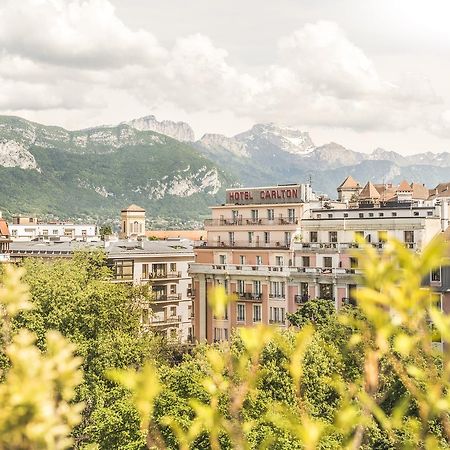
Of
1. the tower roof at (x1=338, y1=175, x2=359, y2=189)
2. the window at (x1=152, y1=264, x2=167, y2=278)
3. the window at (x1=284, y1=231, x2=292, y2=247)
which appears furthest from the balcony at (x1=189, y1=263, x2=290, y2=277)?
the tower roof at (x1=338, y1=175, x2=359, y2=189)

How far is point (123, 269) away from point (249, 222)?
1692 centimetres

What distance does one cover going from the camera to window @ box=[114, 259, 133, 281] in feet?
236

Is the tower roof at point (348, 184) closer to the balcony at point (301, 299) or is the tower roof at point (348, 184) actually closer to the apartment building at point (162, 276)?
the apartment building at point (162, 276)

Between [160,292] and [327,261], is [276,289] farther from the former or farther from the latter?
[160,292]

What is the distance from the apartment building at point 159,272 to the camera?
72.2 metres

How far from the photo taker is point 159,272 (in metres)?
75.4

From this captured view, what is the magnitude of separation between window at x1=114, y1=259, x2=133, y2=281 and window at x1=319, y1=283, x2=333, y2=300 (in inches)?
942

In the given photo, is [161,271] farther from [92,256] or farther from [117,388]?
[117,388]

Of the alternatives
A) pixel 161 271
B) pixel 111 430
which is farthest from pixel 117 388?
pixel 161 271

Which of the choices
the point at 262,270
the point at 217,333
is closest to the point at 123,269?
the point at 217,333

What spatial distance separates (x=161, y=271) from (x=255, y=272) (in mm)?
18711

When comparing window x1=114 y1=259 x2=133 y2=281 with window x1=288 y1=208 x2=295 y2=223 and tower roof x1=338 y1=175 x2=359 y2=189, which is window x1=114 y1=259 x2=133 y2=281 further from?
tower roof x1=338 y1=175 x2=359 y2=189

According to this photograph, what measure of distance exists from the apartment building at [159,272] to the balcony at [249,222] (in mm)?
11786

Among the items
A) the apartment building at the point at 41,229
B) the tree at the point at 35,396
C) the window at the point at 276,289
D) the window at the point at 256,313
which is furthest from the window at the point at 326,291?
the apartment building at the point at 41,229
